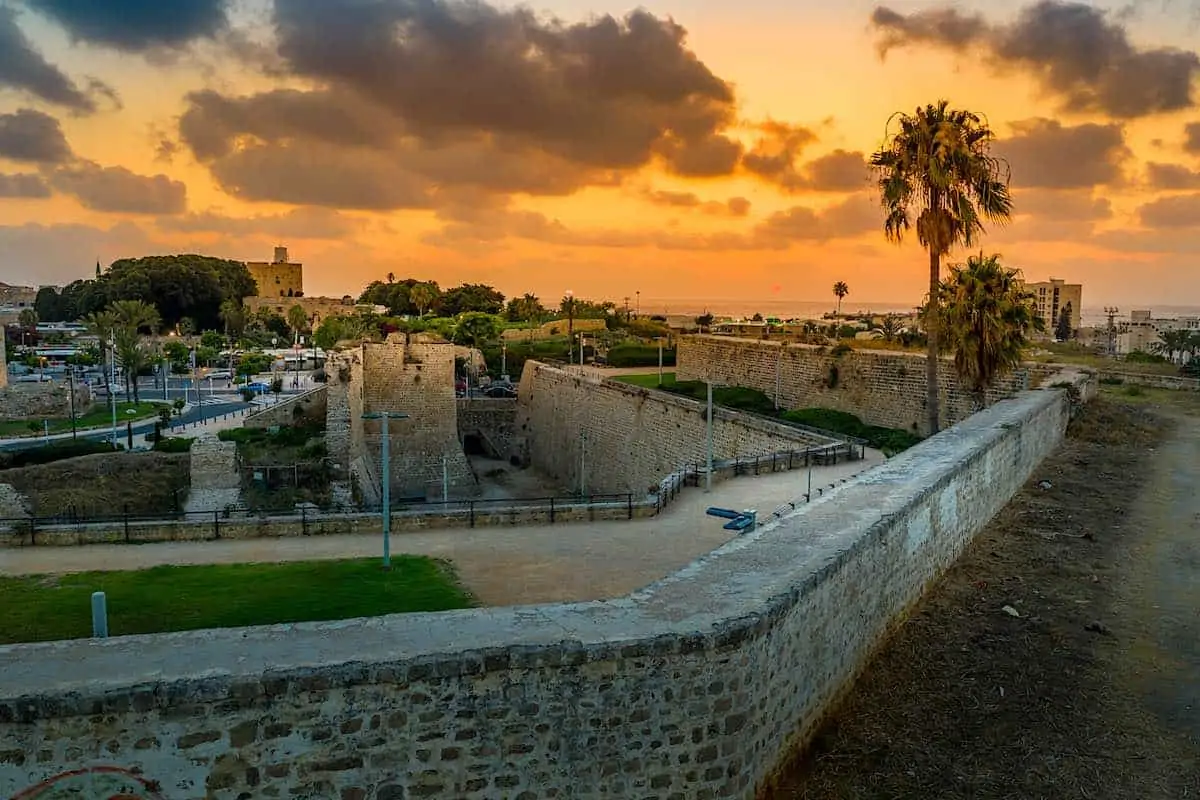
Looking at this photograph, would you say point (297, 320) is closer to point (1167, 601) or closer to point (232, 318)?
point (232, 318)

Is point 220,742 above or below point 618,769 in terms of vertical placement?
above

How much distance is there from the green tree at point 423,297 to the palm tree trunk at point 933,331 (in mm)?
72352

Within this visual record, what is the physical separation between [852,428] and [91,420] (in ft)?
100

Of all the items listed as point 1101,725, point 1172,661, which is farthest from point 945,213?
point 1101,725

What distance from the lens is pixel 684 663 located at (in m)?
6.00

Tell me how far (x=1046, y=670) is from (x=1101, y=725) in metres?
1.03

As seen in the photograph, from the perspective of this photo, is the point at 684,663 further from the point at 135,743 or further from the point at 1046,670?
the point at 1046,670

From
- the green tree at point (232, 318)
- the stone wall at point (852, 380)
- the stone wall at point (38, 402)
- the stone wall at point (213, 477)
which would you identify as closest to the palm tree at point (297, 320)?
the green tree at point (232, 318)

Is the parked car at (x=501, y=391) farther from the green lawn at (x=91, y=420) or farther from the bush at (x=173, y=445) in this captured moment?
the bush at (x=173, y=445)

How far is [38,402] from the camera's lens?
125 ft

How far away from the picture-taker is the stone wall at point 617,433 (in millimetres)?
24922

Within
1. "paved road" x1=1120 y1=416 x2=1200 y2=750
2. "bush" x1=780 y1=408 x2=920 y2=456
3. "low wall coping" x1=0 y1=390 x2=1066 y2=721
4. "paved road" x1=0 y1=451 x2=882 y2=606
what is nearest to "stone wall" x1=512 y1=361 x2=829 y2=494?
"bush" x1=780 y1=408 x2=920 y2=456

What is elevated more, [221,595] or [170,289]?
[170,289]

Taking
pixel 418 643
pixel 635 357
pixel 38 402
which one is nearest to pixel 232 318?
pixel 38 402
